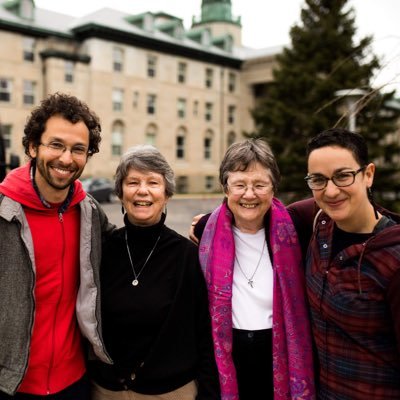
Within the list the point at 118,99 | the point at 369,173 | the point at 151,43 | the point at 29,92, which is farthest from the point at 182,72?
the point at 369,173

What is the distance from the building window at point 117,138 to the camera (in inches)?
1426

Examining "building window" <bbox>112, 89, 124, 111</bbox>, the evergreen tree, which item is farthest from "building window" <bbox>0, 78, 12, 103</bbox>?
the evergreen tree

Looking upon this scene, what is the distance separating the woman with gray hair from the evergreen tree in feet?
57.3

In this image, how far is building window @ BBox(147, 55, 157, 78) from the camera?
38594 millimetres

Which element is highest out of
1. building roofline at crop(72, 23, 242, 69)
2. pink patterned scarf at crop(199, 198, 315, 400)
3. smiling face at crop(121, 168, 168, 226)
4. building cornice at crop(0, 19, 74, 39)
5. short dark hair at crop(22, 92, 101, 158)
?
building roofline at crop(72, 23, 242, 69)

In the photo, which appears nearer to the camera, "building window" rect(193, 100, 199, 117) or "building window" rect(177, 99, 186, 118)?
"building window" rect(177, 99, 186, 118)

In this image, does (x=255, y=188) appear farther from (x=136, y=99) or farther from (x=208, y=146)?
(x=208, y=146)

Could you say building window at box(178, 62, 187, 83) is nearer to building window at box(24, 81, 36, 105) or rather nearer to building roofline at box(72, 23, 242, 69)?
building roofline at box(72, 23, 242, 69)

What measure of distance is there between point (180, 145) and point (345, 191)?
3918cm

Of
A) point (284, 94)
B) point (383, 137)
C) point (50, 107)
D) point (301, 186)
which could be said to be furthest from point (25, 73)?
point (50, 107)

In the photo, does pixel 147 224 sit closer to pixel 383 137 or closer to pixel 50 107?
pixel 50 107

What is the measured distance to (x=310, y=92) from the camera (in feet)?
70.3

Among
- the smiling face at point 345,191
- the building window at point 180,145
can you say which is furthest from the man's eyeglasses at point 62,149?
the building window at point 180,145

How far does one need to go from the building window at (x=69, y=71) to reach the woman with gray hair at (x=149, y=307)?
1307 inches
